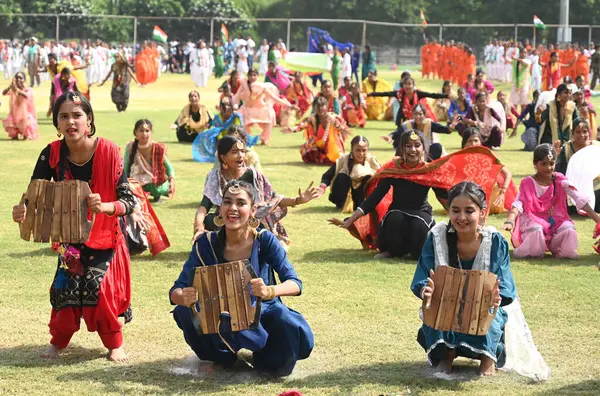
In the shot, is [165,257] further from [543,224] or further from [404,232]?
[543,224]

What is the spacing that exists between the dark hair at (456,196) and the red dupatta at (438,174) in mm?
3271

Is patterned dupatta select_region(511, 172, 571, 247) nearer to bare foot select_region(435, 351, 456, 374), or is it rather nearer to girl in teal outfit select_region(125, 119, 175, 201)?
bare foot select_region(435, 351, 456, 374)

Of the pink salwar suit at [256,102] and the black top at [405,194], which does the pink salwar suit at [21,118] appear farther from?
the black top at [405,194]

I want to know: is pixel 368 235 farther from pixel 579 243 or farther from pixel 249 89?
pixel 249 89

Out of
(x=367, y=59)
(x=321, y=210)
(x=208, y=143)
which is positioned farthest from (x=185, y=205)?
(x=367, y=59)

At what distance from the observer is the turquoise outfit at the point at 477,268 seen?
554 centimetres

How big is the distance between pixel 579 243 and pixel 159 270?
385 cm

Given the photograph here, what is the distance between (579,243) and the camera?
9.91m

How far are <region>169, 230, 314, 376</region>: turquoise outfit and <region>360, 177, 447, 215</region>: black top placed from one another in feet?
11.5

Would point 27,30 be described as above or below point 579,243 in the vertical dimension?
above

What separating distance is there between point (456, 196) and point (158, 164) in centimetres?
645

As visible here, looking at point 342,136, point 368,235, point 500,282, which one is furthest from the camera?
point 342,136

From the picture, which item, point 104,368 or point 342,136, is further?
point 342,136

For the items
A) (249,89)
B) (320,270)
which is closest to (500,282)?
(320,270)
